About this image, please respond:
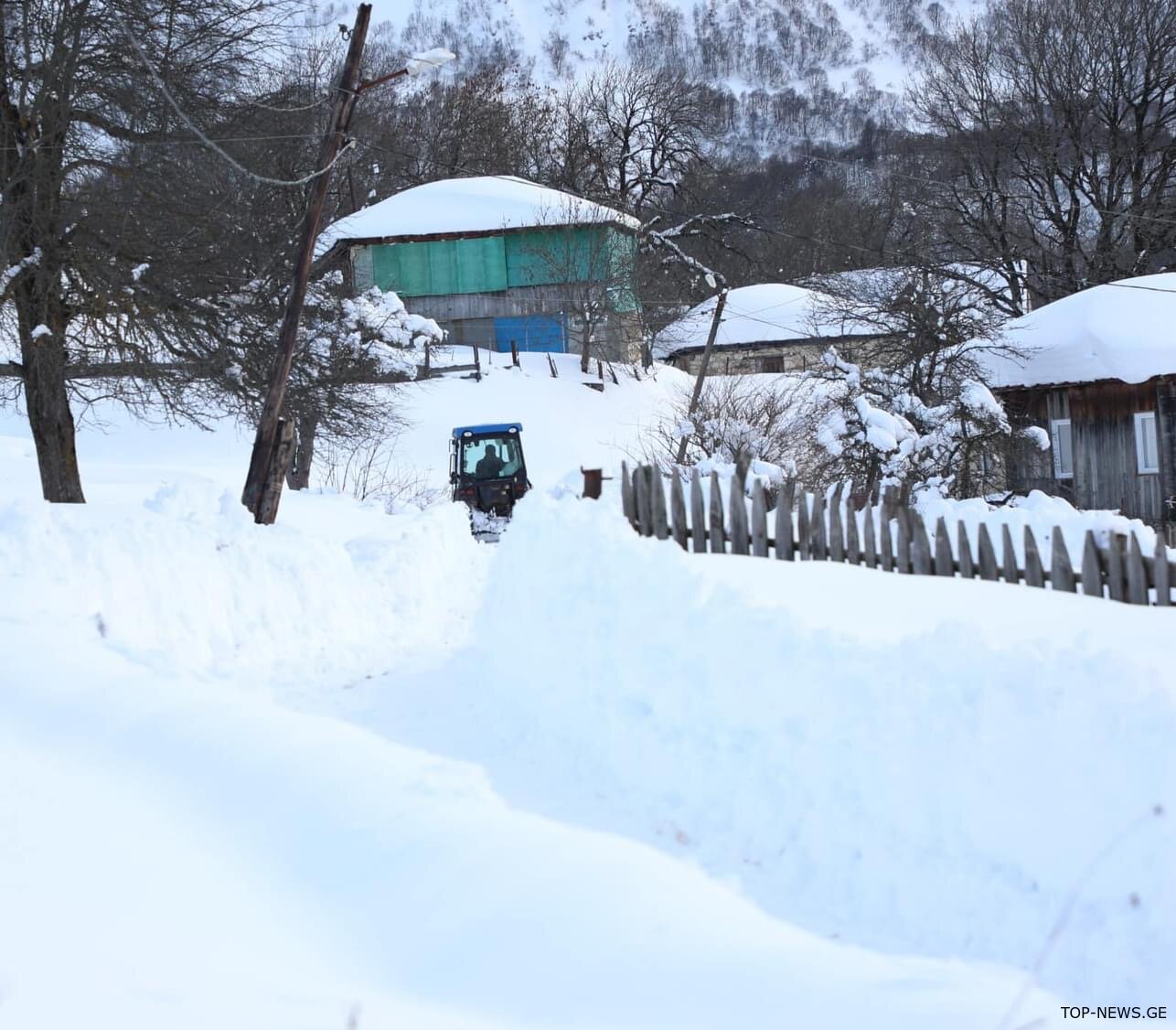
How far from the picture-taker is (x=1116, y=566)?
8062 millimetres

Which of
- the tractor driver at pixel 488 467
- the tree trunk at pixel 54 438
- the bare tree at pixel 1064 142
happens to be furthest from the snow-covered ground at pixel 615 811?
the bare tree at pixel 1064 142

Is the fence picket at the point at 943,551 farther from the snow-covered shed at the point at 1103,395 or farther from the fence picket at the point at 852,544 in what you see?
the snow-covered shed at the point at 1103,395

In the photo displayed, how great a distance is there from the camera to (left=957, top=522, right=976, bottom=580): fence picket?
29.7ft

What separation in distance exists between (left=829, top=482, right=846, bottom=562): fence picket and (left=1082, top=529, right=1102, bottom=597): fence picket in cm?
207

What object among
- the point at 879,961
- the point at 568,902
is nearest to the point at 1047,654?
the point at 879,961

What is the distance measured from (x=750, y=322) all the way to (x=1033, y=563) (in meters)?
45.2

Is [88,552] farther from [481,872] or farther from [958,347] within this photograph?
[958,347]

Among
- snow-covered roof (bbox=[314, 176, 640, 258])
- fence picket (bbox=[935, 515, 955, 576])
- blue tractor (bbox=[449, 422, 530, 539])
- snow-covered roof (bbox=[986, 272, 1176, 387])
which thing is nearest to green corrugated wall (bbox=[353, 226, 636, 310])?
snow-covered roof (bbox=[314, 176, 640, 258])

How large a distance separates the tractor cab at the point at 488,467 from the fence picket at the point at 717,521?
11.0 meters

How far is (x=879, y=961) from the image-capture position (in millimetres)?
4531

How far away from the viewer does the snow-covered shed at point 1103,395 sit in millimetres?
22328

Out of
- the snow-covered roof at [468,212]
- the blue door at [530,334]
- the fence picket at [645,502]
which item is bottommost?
the fence picket at [645,502]

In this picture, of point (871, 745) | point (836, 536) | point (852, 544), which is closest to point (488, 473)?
point (836, 536)

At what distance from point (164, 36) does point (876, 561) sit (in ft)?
39.2
